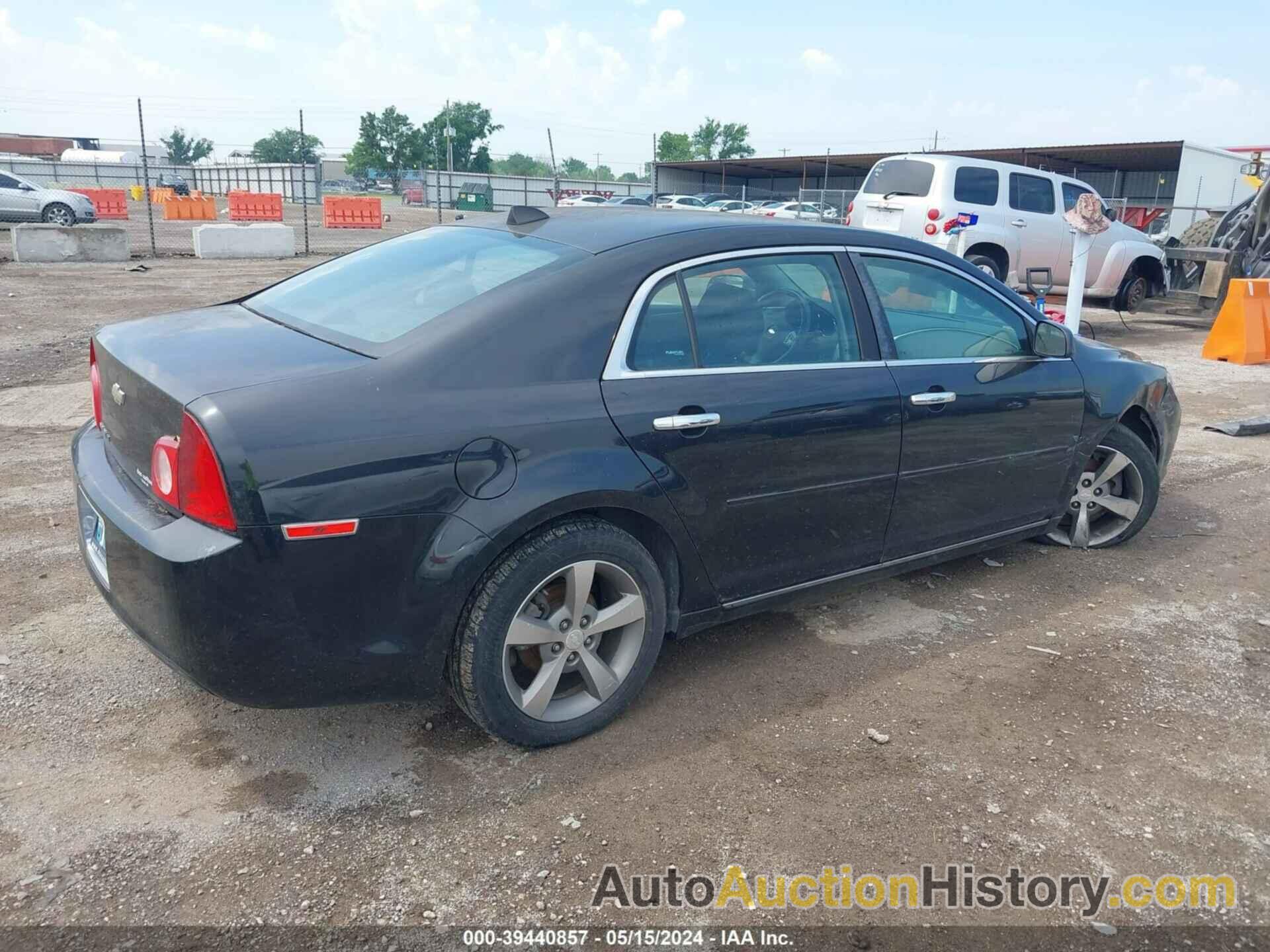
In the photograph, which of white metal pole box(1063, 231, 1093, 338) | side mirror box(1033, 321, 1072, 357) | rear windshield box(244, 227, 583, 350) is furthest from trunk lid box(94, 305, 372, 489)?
white metal pole box(1063, 231, 1093, 338)

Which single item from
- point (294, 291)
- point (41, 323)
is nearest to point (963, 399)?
point (294, 291)

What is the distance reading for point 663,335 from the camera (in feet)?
10.3

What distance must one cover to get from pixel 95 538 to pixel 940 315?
3.18 m

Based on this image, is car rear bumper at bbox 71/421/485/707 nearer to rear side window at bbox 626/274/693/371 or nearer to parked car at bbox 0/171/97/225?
rear side window at bbox 626/274/693/371

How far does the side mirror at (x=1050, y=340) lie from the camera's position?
4.16m

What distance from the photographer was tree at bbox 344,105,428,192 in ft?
305

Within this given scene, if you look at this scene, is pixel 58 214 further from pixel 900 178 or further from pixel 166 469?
pixel 166 469

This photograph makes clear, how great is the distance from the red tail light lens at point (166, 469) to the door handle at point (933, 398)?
8.23ft

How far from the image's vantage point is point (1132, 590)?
4527 mm

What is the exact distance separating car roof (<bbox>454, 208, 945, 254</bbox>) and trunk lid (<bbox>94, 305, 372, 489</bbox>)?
2.98 feet

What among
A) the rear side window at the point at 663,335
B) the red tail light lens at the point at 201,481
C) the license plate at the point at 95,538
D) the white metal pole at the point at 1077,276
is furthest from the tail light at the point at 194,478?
the white metal pole at the point at 1077,276

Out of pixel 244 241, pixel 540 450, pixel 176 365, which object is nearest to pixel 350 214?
pixel 244 241

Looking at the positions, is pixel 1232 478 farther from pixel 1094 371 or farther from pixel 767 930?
pixel 767 930

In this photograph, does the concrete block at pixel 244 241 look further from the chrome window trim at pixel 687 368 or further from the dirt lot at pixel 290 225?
the chrome window trim at pixel 687 368
